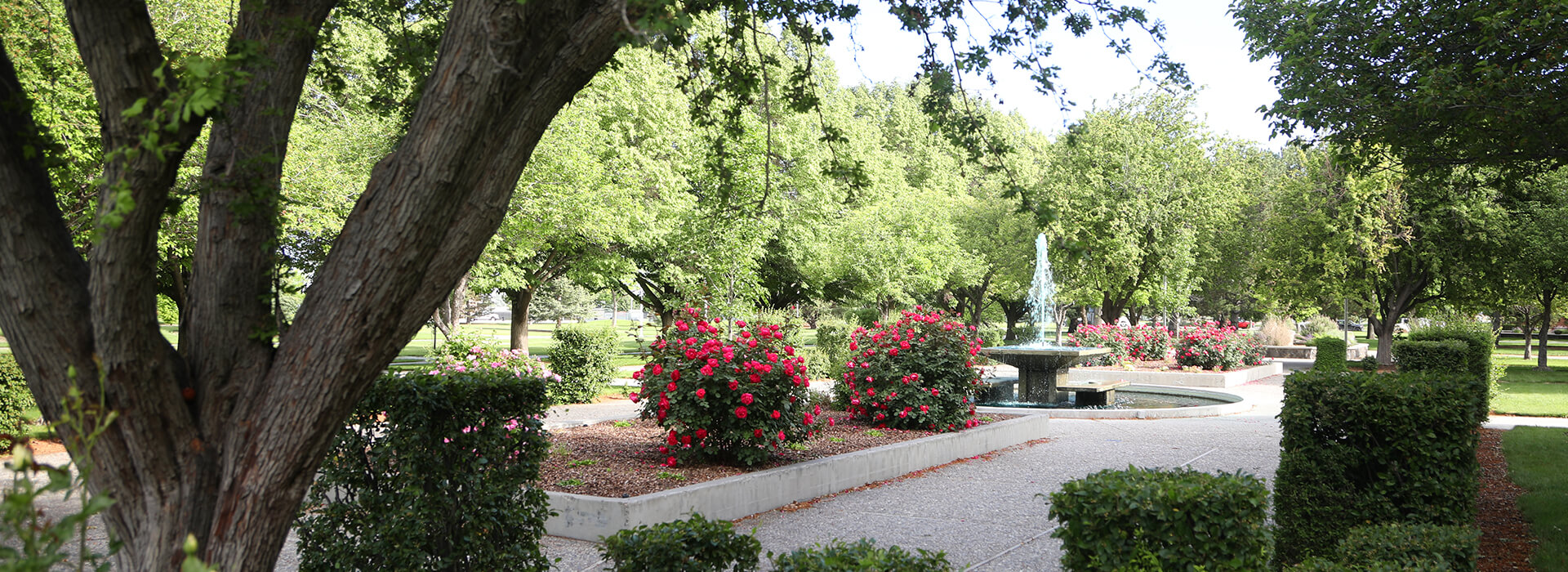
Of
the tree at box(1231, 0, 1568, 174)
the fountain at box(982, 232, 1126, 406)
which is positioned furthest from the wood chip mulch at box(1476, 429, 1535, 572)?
the fountain at box(982, 232, 1126, 406)

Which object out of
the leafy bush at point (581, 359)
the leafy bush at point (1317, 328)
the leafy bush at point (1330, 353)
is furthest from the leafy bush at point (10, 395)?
the leafy bush at point (1317, 328)

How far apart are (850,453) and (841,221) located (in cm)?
2089

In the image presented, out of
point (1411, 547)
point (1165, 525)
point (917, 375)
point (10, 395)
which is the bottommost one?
point (10, 395)

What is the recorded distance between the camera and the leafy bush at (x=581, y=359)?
1606cm

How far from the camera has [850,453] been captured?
8.60 metres

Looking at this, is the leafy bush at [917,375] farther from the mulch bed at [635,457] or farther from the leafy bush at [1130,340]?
the leafy bush at [1130,340]

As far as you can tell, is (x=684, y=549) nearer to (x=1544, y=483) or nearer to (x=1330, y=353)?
(x=1544, y=483)

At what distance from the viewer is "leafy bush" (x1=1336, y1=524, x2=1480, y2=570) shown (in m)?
4.06

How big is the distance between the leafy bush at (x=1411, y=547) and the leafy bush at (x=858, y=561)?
6.81 ft

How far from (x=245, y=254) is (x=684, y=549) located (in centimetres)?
199

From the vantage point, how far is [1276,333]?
36.2m

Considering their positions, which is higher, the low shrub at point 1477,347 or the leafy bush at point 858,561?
the low shrub at point 1477,347

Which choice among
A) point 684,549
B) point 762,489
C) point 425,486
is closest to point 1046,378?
point 762,489

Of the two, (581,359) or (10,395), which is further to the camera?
(581,359)
